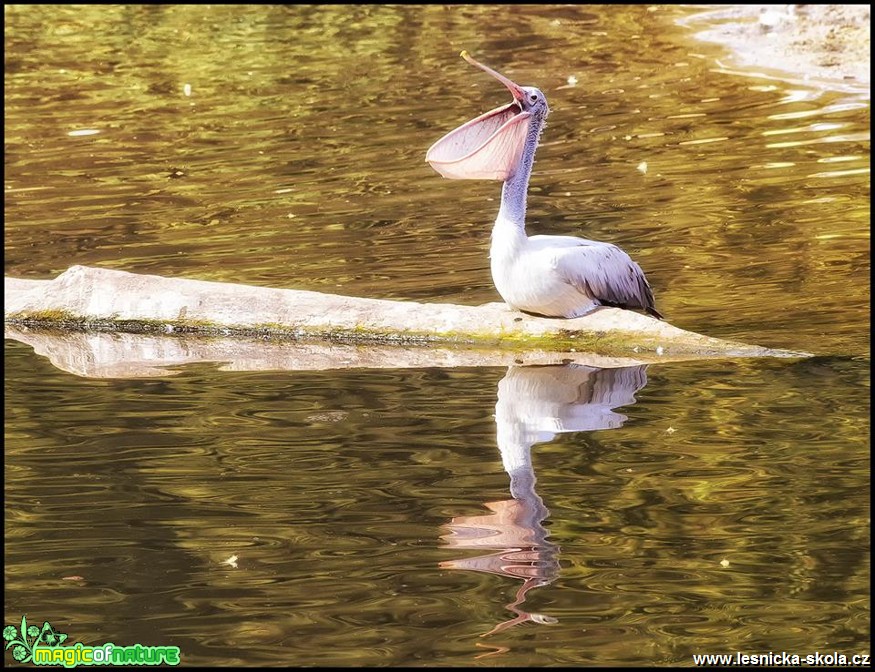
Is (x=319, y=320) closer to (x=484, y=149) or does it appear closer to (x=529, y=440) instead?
(x=484, y=149)

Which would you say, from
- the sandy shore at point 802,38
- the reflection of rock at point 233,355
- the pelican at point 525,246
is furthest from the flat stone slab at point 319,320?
the sandy shore at point 802,38

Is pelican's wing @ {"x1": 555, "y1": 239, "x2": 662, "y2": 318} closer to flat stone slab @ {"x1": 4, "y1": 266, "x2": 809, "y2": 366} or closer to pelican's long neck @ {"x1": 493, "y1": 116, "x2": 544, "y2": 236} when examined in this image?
flat stone slab @ {"x1": 4, "y1": 266, "x2": 809, "y2": 366}

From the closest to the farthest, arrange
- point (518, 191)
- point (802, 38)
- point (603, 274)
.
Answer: point (603, 274) < point (518, 191) < point (802, 38)

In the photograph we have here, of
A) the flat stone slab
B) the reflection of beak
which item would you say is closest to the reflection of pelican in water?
the flat stone slab

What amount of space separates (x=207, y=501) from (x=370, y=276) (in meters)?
4.12

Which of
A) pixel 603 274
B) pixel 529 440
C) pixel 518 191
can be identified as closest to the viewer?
pixel 529 440

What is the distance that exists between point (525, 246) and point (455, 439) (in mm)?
1484

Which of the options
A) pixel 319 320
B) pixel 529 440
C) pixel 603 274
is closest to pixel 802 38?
pixel 603 274

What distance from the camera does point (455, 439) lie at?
251 inches

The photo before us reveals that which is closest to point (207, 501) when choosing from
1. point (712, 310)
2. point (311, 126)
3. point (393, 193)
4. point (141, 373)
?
point (141, 373)

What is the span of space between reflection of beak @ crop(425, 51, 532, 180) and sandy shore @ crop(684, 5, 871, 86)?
9385 millimetres

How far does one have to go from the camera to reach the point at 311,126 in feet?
51.9

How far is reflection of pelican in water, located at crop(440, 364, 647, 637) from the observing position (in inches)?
195

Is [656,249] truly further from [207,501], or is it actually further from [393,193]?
[207,501]
